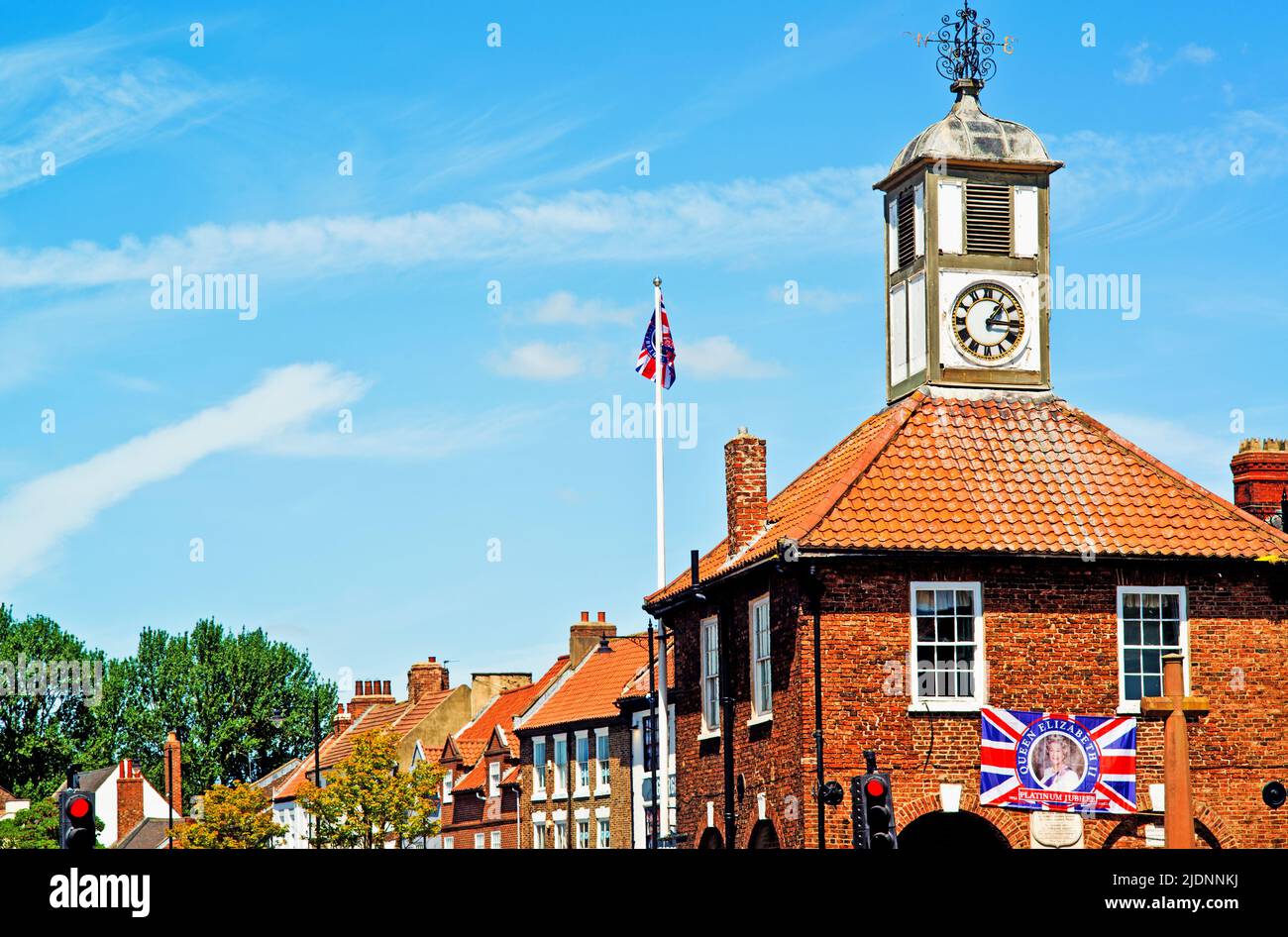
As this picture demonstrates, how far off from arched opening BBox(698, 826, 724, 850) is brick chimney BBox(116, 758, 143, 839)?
64406 mm

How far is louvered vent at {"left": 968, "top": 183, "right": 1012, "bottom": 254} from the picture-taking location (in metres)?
35.8

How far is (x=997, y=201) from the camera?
36.0 m

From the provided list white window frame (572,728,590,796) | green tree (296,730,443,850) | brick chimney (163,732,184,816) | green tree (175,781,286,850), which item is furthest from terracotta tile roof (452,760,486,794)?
brick chimney (163,732,184,816)

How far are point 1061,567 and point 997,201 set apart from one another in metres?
7.86

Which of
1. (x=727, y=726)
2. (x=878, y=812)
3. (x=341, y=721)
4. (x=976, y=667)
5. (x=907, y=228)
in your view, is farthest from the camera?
(x=341, y=721)

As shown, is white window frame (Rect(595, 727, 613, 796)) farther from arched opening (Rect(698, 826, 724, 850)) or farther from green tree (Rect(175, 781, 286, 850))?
arched opening (Rect(698, 826, 724, 850))

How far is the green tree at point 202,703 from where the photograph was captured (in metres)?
99.2

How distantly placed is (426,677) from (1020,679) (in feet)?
215

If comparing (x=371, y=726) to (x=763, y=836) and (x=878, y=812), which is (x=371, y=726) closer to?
(x=763, y=836)

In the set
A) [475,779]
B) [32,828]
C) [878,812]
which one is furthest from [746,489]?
[32,828]

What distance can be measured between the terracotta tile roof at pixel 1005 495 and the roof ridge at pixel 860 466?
0.03 metres

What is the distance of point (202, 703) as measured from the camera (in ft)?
330
